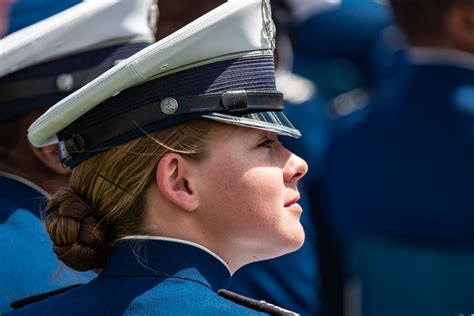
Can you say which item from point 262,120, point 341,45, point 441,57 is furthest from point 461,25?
point 262,120

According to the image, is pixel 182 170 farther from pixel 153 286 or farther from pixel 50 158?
pixel 50 158

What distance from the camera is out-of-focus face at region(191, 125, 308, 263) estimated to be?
2.91 metres

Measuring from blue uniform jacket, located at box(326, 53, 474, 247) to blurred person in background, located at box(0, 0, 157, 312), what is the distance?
226 cm

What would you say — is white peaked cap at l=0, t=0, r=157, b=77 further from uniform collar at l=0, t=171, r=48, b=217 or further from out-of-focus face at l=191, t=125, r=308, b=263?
out-of-focus face at l=191, t=125, r=308, b=263

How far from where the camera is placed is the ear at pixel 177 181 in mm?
2900

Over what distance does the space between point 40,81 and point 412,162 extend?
2.46m

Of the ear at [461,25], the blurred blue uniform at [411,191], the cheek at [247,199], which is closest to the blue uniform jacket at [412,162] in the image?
the blurred blue uniform at [411,191]

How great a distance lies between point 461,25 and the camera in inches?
225

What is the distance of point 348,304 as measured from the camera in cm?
625

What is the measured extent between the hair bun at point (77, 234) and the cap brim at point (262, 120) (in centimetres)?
37

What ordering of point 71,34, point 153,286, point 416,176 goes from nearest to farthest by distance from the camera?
point 153,286
point 71,34
point 416,176

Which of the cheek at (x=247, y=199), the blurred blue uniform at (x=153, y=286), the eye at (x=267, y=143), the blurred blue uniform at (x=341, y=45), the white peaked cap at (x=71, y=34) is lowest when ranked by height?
the blurred blue uniform at (x=153, y=286)

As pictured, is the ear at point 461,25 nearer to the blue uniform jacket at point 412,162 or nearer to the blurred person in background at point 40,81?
the blue uniform jacket at point 412,162

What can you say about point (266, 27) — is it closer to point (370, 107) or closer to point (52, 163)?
point (52, 163)
